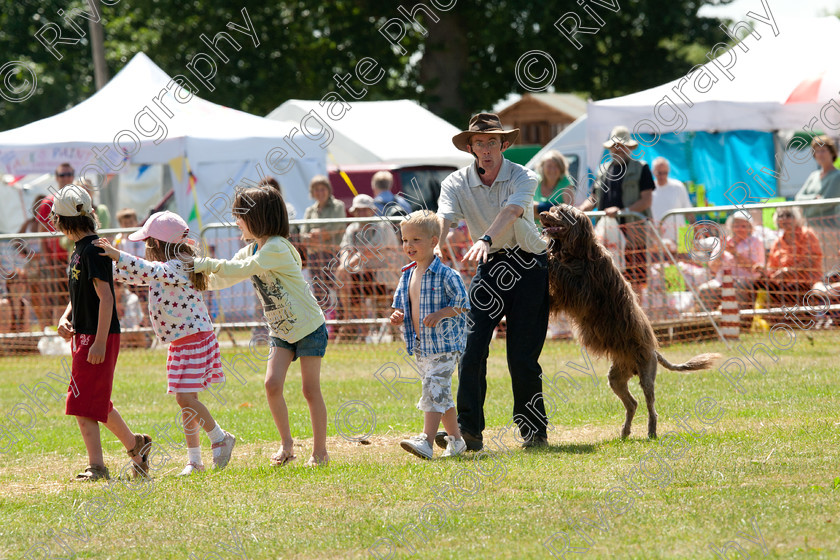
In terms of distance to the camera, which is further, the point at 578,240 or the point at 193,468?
the point at 578,240

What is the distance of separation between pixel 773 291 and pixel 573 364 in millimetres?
2727

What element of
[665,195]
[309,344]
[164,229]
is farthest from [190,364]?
[665,195]

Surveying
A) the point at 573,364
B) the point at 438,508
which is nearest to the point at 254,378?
the point at 573,364

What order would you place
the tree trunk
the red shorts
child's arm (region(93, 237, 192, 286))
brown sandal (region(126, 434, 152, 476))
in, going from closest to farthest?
child's arm (region(93, 237, 192, 286)), the red shorts, brown sandal (region(126, 434, 152, 476)), the tree trunk

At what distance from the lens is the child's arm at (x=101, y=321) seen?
5.96m

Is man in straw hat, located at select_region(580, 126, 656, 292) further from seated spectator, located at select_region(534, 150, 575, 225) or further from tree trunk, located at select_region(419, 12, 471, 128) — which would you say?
tree trunk, located at select_region(419, 12, 471, 128)

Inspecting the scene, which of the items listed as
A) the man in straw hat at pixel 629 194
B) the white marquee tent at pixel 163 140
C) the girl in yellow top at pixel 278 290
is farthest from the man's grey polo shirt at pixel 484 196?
the white marquee tent at pixel 163 140

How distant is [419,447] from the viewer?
6.23 m

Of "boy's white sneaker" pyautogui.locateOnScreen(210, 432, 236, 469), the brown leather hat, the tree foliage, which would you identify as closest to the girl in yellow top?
"boy's white sneaker" pyautogui.locateOnScreen(210, 432, 236, 469)

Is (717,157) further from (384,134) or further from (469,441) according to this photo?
(469,441)

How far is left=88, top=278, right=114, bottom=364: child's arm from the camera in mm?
5965

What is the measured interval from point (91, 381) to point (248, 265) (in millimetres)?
1132

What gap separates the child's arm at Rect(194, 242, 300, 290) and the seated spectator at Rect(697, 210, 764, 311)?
674 centimetres

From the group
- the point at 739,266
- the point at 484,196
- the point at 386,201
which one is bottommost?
the point at 739,266
